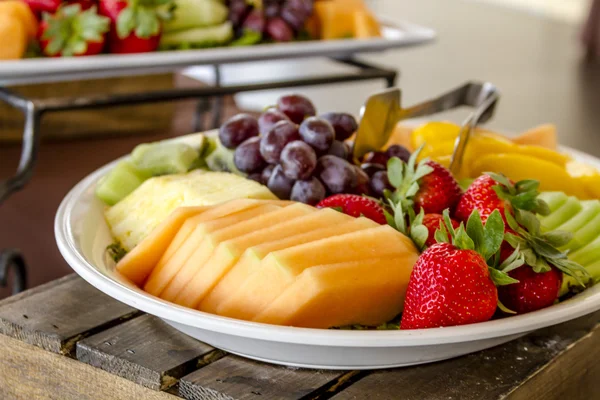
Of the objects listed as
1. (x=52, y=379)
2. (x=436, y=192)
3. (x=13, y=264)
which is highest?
(x=436, y=192)

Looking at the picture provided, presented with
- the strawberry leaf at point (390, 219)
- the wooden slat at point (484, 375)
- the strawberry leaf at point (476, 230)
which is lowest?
the wooden slat at point (484, 375)

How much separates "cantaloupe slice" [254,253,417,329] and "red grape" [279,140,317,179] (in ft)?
0.70

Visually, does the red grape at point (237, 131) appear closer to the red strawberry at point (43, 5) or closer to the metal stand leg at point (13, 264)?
the metal stand leg at point (13, 264)

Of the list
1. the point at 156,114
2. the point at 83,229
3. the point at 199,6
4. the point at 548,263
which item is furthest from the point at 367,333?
the point at 156,114

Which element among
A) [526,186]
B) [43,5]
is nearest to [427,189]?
[526,186]

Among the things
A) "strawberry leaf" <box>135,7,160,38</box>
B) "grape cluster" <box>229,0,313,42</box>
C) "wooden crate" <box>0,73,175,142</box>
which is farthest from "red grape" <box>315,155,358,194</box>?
"wooden crate" <box>0,73,175,142</box>

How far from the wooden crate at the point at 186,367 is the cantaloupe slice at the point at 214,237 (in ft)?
0.18

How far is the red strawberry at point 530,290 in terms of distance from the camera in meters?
0.84

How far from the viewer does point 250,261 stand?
82 cm

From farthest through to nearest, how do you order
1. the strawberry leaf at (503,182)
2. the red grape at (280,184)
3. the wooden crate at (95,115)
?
the wooden crate at (95,115) → the red grape at (280,184) → the strawberry leaf at (503,182)

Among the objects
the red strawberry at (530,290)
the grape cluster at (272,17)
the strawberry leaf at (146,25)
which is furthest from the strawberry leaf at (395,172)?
the grape cluster at (272,17)

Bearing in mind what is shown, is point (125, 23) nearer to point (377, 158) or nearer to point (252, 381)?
point (377, 158)

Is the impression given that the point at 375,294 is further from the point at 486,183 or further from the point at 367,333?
the point at 486,183

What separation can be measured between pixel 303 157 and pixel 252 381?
32cm
